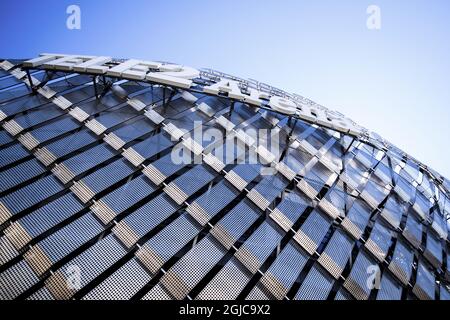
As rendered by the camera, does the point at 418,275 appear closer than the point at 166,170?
No

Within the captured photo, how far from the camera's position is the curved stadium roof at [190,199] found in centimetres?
1409

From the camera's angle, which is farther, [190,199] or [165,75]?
[165,75]

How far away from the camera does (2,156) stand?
689 inches

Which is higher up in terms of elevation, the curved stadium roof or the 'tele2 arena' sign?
the 'tele2 arena' sign

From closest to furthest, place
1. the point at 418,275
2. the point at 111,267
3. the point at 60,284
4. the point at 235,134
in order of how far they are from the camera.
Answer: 1. the point at 60,284
2. the point at 111,267
3. the point at 418,275
4. the point at 235,134

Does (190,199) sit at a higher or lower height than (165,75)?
lower

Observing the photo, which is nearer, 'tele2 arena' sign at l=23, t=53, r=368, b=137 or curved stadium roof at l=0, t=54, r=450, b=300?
curved stadium roof at l=0, t=54, r=450, b=300

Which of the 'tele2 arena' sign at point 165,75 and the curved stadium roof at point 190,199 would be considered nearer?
the curved stadium roof at point 190,199

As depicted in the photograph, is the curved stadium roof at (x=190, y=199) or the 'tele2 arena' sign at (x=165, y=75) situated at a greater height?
the 'tele2 arena' sign at (x=165, y=75)

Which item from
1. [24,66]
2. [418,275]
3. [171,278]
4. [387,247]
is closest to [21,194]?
[171,278]

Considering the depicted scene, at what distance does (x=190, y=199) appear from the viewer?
17250mm

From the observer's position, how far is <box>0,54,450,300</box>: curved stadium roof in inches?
555

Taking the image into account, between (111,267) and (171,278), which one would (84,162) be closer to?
(111,267)
